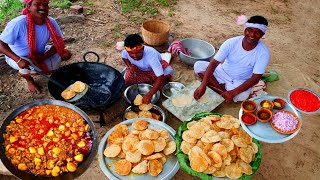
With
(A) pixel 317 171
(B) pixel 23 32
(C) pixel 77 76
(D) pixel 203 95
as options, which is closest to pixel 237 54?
(D) pixel 203 95

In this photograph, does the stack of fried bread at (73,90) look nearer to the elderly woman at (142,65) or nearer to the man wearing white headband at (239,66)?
the elderly woman at (142,65)

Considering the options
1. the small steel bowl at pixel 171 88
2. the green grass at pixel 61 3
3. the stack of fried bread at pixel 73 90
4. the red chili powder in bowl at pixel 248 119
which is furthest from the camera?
the green grass at pixel 61 3

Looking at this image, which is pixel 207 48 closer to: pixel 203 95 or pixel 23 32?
pixel 203 95

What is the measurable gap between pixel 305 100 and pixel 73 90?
2.91 m

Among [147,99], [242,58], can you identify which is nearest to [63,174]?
[147,99]

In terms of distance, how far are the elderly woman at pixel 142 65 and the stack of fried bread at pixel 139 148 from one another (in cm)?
96

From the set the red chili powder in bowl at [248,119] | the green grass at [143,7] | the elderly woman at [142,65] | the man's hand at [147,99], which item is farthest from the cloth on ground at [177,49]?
the red chili powder in bowl at [248,119]

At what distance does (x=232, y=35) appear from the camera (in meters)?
6.23

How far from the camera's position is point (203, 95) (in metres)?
4.12

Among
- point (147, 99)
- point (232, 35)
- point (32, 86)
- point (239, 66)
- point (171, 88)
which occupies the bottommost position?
point (232, 35)

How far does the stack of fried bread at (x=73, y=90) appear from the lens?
341cm

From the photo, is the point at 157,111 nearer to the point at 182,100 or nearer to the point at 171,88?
the point at 182,100

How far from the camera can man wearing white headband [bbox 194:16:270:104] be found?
12.1 ft

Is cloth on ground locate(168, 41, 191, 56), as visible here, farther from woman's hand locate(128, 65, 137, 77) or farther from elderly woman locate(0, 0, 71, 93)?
elderly woman locate(0, 0, 71, 93)
